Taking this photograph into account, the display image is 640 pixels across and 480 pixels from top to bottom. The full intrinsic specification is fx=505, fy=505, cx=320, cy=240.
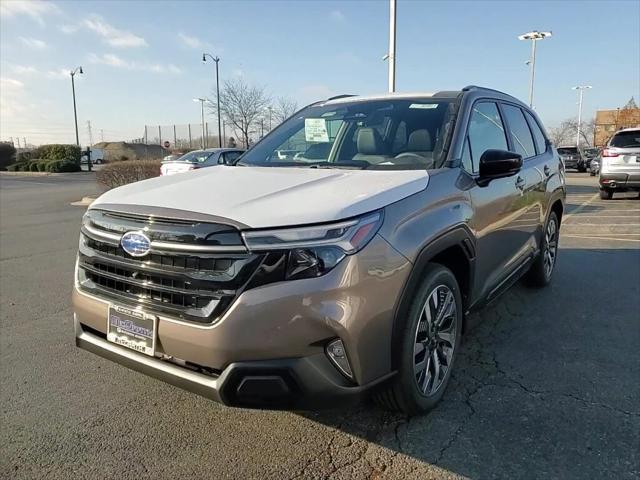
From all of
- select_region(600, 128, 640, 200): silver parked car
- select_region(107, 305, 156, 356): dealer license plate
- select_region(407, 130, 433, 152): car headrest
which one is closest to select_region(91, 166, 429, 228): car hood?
select_region(407, 130, 433, 152): car headrest

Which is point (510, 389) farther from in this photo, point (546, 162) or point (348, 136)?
point (546, 162)

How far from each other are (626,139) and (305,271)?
43.8ft

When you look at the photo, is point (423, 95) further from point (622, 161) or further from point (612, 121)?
point (612, 121)

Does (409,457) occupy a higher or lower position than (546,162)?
lower

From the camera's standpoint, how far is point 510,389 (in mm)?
3152

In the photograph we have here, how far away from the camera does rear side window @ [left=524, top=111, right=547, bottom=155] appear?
4.92 m

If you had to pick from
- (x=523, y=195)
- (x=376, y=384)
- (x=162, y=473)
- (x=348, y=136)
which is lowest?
(x=162, y=473)

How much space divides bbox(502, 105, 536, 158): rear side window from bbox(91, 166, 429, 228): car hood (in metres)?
1.84

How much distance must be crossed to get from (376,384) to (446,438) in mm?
647

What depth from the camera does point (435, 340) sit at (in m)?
2.82

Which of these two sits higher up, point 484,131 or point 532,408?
point 484,131

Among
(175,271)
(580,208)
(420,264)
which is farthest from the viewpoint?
(580,208)

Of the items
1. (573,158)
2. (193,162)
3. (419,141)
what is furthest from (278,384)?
(573,158)

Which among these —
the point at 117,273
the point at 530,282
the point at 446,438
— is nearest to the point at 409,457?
the point at 446,438
